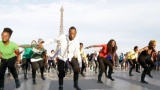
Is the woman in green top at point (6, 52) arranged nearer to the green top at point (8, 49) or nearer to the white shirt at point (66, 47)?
the green top at point (8, 49)

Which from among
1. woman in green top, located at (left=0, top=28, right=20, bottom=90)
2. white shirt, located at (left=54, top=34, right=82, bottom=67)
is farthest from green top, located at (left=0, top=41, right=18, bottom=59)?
white shirt, located at (left=54, top=34, right=82, bottom=67)

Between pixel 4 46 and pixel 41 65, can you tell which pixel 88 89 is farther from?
pixel 41 65

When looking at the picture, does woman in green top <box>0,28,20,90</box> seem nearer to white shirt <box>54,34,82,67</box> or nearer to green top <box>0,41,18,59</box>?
green top <box>0,41,18,59</box>

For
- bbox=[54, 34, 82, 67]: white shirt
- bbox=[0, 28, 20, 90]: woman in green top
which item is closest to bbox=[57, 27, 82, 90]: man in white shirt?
bbox=[54, 34, 82, 67]: white shirt

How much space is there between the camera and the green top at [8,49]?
9.22 metres

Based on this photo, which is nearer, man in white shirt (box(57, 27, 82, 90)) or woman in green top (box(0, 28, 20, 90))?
woman in green top (box(0, 28, 20, 90))

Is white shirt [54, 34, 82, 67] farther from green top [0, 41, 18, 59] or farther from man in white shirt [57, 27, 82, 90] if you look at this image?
green top [0, 41, 18, 59]

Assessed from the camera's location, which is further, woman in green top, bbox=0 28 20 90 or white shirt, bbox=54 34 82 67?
white shirt, bbox=54 34 82 67

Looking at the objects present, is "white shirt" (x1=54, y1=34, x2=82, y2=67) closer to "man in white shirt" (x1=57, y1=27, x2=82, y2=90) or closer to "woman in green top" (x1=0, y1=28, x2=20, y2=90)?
"man in white shirt" (x1=57, y1=27, x2=82, y2=90)

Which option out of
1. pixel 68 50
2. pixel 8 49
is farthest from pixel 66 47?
pixel 8 49

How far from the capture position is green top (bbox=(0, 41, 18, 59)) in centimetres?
922

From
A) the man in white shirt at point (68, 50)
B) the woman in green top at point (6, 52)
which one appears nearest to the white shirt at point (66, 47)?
the man in white shirt at point (68, 50)

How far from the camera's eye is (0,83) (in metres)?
9.30

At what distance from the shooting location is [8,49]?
9.26m
